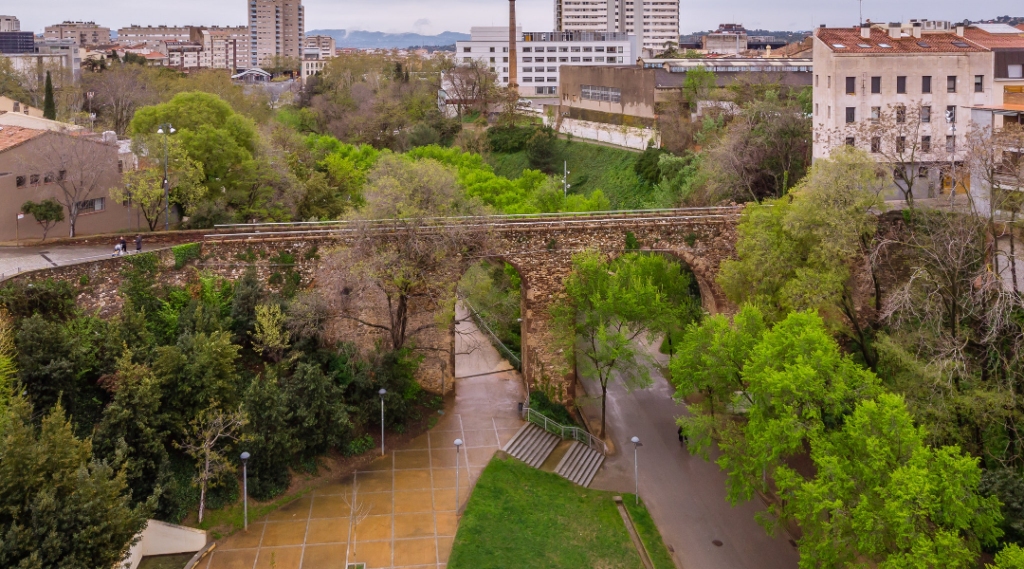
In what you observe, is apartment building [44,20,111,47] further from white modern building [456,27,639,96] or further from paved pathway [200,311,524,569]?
paved pathway [200,311,524,569]

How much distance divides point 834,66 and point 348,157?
29992mm

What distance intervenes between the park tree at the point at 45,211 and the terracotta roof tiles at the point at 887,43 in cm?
3370

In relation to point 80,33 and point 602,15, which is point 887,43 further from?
point 80,33

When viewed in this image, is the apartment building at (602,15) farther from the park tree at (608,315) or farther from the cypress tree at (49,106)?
the park tree at (608,315)

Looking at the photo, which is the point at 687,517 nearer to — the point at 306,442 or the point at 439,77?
the point at 306,442

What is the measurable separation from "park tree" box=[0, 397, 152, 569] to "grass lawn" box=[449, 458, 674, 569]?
29.1 ft

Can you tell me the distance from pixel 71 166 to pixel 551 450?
23.5m

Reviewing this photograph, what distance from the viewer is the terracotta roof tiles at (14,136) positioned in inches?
1365

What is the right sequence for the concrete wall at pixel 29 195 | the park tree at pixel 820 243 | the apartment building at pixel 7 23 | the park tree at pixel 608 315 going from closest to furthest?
the park tree at pixel 820 243 < the park tree at pixel 608 315 < the concrete wall at pixel 29 195 < the apartment building at pixel 7 23

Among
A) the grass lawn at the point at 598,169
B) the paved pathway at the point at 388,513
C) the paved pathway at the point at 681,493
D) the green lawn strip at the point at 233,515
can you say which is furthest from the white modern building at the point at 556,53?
the green lawn strip at the point at 233,515

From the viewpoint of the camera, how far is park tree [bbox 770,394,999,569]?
61.2 ft

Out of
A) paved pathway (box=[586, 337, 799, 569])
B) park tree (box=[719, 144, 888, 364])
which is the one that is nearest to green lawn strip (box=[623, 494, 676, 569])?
paved pathway (box=[586, 337, 799, 569])

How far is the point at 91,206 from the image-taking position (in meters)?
37.6

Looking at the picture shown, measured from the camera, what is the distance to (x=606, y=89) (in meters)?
67.9
